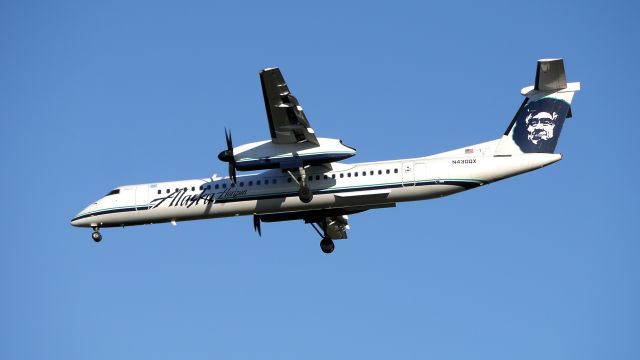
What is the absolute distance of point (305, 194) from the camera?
3806 cm

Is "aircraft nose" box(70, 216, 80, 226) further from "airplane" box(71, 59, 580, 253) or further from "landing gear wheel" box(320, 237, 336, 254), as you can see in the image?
"landing gear wheel" box(320, 237, 336, 254)

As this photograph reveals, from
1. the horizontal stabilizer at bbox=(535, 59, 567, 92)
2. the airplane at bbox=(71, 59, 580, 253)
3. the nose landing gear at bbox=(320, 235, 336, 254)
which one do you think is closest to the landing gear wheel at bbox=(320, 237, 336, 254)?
the nose landing gear at bbox=(320, 235, 336, 254)

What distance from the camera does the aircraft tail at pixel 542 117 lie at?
120 feet

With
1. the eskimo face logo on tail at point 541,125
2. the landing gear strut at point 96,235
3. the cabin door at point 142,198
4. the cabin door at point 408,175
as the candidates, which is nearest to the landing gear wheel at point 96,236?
the landing gear strut at point 96,235

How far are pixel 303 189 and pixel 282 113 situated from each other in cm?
323

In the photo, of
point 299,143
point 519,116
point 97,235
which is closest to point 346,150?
point 299,143

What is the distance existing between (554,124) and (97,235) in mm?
18079

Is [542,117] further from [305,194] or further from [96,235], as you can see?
[96,235]

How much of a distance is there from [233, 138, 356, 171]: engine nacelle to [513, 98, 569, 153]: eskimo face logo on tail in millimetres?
6351

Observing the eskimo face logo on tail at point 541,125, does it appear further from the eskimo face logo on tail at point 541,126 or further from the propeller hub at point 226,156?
the propeller hub at point 226,156

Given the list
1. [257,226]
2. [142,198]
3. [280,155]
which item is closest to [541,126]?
[280,155]

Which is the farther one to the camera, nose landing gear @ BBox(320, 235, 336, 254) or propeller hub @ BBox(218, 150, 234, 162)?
nose landing gear @ BBox(320, 235, 336, 254)

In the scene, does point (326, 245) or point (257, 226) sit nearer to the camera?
point (257, 226)

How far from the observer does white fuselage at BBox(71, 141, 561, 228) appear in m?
36.9
